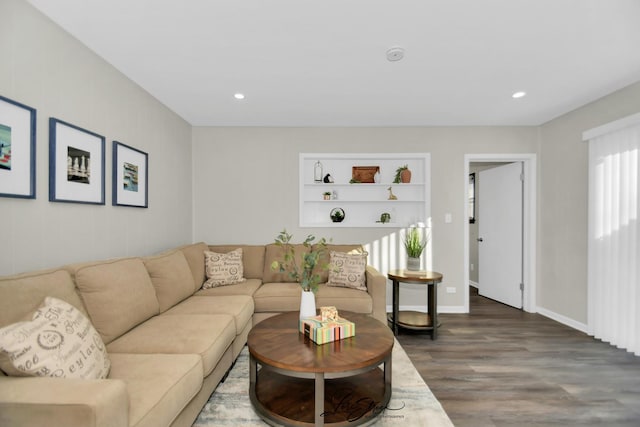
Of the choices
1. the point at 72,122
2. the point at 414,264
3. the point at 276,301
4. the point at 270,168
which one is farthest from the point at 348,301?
the point at 72,122

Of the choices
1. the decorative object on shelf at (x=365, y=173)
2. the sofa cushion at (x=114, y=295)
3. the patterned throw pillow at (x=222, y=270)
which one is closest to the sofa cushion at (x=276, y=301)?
the patterned throw pillow at (x=222, y=270)

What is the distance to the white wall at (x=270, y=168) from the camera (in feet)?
13.0

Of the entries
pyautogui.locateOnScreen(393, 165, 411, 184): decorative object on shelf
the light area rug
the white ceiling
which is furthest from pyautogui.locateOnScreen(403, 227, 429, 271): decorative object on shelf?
the white ceiling

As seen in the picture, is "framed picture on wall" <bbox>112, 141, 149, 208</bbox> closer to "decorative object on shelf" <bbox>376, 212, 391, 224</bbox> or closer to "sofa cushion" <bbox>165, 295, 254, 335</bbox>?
"sofa cushion" <bbox>165, 295, 254, 335</bbox>

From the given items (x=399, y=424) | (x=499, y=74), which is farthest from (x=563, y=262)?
(x=399, y=424)

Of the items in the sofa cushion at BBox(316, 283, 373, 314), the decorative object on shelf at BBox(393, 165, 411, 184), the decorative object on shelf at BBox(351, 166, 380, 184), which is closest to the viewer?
the sofa cushion at BBox(316, 283, 373, 314)

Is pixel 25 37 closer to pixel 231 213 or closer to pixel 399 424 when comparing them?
pixel 231 213

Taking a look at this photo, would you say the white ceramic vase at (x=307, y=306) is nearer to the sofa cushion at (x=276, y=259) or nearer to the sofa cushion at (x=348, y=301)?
the sofa cushion at (x=348, y=301)

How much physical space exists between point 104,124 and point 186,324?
5.48 ft

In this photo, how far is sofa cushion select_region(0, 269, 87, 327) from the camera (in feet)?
4.26

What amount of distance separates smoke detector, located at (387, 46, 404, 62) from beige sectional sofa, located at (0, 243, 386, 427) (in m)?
1.95

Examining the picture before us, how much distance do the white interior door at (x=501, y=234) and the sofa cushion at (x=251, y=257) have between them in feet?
11.1

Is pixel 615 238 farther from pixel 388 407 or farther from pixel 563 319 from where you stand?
pixel 388 407

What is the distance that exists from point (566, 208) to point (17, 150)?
492 cm
